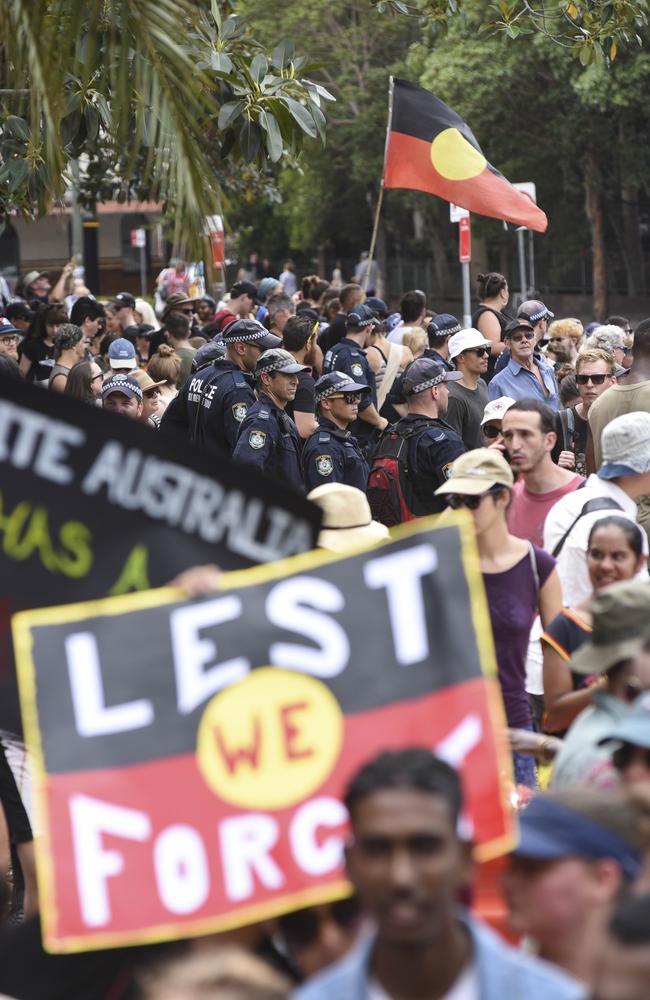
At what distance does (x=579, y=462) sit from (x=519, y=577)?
4662 millimetres

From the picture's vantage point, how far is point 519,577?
18.8 ft

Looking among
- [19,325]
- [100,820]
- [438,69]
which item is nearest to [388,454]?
[100,820]

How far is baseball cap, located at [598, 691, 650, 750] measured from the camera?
3709mm

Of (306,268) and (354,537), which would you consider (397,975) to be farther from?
(306,268)

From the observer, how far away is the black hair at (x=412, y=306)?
46.1ft

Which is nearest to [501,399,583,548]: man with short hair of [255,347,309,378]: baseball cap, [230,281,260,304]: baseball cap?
[255,347,309,378]: baseball cap

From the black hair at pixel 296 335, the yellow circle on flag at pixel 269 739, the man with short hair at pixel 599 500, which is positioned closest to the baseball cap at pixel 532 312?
the black hair at pixel 296 335

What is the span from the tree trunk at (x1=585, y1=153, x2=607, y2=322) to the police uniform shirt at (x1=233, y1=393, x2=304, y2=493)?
3024 cm

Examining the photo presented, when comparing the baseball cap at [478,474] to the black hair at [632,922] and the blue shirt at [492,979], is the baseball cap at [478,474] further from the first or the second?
the black hair at [632,922]

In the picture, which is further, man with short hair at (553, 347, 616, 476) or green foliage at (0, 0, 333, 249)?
man with short hair at (553, 347, 616, 476)

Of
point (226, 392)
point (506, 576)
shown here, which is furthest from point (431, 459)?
point (506, 576)

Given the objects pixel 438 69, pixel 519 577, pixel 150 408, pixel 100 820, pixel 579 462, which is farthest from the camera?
pixel 438 69

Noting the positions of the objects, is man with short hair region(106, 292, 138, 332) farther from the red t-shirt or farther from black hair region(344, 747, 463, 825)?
black hair region(344, 747, 463, 825)

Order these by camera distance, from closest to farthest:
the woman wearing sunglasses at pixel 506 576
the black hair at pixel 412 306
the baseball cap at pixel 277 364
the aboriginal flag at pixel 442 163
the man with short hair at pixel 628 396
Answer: the woman wearing sunglasses at pixel 506 576 → the man with short hair at pixel 628 396 → the baseball cap at pixel 277 364 → the aboriginal flag at pixel 442 163 → the black hair at pixel 412 306
